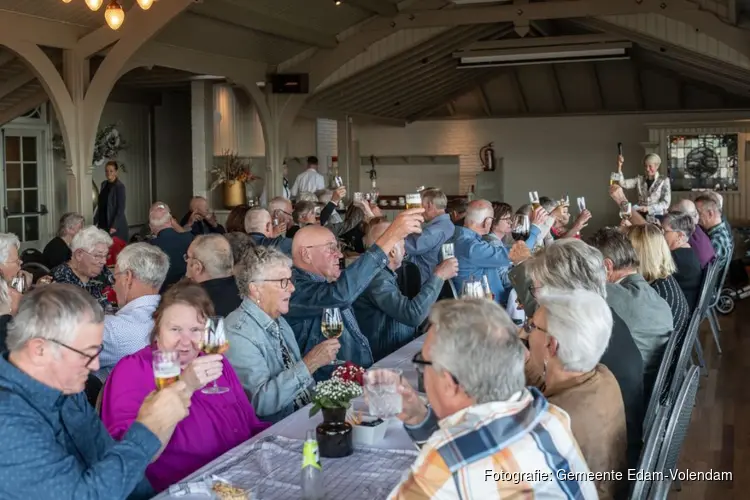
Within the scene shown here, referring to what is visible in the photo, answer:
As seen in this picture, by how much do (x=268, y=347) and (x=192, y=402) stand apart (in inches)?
22.0

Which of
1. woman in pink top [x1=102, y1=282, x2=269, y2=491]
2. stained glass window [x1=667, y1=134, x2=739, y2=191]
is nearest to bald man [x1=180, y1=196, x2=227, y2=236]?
woman in pink top [x1=102, y1=282, x2=269, y2=491]

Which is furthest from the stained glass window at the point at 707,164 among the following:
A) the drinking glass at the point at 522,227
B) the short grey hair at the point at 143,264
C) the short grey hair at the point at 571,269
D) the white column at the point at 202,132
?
the short grey hair at the point at 143,264

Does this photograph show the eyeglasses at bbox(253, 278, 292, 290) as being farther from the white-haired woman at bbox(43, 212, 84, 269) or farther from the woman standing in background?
the woman standing in background

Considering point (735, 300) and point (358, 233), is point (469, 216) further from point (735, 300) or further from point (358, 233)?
point (735, 300)

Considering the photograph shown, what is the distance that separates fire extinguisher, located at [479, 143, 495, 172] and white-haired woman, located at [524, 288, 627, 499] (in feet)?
53.9

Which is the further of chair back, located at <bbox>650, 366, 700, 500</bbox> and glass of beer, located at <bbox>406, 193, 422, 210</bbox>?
glass of beer, located at <bbox>406, 193, 422, 210</bbox>

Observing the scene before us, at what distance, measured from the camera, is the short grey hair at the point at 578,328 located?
2.46m

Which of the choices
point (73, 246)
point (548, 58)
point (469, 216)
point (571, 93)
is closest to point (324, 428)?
point (73, 246)

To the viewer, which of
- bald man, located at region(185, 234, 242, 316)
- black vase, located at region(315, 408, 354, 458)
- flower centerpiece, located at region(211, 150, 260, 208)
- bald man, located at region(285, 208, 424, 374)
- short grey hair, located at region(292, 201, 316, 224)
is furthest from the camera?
flower centerpiece, located at region(211, 150, 260, 208)

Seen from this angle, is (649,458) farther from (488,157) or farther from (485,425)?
(488,157)

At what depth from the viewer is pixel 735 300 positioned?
11.0m

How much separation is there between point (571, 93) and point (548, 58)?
3363 millimetres

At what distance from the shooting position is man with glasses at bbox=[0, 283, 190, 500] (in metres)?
1.94

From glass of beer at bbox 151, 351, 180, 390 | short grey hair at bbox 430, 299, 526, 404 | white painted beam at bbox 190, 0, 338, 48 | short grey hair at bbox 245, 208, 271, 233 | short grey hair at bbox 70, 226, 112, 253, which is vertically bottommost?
glass of beer at bbox 151, 351, 180, 390
